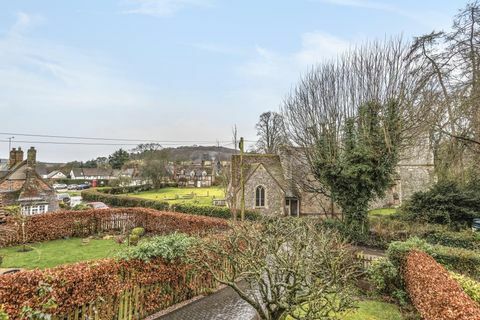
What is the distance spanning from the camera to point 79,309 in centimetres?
582

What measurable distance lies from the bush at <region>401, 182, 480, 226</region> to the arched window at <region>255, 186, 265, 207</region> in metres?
12.6

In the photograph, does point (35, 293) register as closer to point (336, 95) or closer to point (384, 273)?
point (384, 273)

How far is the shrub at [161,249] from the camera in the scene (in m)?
7.37

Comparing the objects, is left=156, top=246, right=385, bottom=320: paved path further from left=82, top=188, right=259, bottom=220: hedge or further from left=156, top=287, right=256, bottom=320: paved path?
left=82, top=188, right=259, bottom=220: hedge

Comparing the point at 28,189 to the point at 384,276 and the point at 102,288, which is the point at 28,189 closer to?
the point at 102,288

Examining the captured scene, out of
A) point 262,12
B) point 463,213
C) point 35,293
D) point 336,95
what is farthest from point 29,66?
point 463,213

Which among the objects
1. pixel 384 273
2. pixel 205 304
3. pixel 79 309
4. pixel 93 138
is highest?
pixel 93 138

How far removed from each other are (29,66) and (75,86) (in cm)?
356

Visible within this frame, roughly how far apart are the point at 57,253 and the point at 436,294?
16378mm

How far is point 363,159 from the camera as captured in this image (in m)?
16.1

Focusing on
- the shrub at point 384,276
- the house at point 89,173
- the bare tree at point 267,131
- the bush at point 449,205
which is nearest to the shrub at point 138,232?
the shrub at point 384,276

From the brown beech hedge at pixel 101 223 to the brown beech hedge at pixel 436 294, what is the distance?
9.49 m

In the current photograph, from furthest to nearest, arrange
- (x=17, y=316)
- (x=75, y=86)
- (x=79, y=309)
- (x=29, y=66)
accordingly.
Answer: (x=75, y=86) → (x=29, y=66) → (x=79, y=309) → (x=17, y=316)

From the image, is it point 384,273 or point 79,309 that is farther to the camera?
point 384,273
